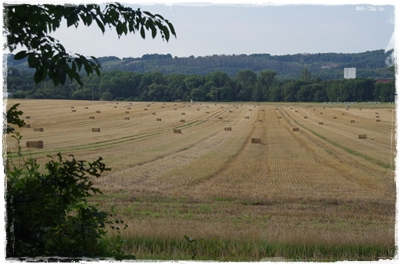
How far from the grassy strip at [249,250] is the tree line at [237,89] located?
27.7m

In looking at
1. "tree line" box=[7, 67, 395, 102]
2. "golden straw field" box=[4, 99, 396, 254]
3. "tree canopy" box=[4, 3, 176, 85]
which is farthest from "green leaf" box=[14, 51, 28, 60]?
"tree line" box=[7, 67, 395, 102]

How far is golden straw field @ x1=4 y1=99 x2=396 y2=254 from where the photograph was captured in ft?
32.1

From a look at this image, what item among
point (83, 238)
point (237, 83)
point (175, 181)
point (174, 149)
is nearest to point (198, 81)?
point (237, 83)

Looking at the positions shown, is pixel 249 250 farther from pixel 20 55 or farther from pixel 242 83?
pixel 242 83

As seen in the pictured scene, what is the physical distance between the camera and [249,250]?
6.62m

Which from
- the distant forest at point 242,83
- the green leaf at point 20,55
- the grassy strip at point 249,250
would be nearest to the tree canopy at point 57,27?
the green leaf at point 20,55

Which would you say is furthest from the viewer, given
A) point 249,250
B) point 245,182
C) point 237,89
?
point 237,89

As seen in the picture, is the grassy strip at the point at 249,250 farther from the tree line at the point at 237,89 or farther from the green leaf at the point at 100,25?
the tree line at the point at 237,89

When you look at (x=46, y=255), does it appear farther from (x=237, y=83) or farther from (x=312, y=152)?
(x=237, y=83)

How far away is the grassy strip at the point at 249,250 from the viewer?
629cm

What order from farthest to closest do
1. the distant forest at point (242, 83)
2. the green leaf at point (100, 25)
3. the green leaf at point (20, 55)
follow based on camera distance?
1. the distant forest at point (242, 83)
2. the green leaf at point (100, 25)
3. the green leaf at point (20, 55)

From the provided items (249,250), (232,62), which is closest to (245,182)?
(249,250)

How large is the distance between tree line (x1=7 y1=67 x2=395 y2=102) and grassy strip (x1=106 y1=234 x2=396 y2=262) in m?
27.7

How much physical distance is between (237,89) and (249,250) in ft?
328
